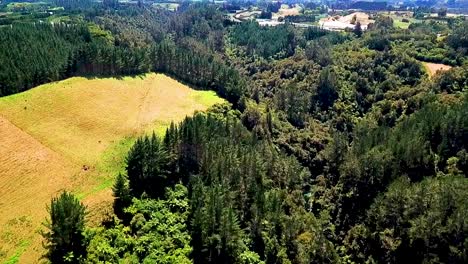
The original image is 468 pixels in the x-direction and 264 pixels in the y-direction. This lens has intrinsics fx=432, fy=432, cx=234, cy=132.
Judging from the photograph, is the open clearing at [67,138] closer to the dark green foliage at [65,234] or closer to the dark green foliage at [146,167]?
the dark green foliage at [65,234]

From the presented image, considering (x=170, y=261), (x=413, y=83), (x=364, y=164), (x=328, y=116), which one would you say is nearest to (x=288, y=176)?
(x=364, y=164)

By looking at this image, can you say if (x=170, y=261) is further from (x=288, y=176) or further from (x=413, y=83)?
(x=413, y=83)

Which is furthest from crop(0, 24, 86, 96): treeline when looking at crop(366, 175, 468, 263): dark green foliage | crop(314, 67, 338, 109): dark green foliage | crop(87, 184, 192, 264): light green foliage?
crop(366, 175, 468, 263): dark green foliage

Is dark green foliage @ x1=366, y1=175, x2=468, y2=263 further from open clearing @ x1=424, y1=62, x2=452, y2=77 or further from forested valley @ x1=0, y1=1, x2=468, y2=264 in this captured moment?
open clearing @ x1=424, y1=62, x2=452, y2=77

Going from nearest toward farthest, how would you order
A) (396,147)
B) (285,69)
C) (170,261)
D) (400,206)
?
(170,261), (400,206), (396,147), (285,69)

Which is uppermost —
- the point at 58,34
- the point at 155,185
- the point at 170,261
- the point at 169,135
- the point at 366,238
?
the point at 58,34

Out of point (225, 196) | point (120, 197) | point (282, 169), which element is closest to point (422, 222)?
point (282, 169)

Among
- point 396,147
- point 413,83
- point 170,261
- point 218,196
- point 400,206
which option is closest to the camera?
point 170,261

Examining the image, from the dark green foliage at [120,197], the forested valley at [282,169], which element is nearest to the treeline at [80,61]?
the forested valley at [282,169]
